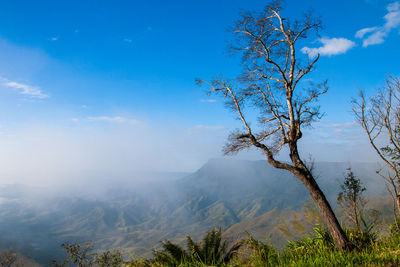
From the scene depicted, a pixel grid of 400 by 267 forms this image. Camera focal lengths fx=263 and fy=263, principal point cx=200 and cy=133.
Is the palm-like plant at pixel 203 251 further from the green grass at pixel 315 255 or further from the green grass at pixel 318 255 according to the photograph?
the green grass at pixel 318 255

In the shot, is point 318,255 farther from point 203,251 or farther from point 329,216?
point 203,251

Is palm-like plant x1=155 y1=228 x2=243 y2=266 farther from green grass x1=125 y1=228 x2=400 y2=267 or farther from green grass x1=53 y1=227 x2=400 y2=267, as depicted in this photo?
green grass x1=125 y1=228 x2=400 y2=267

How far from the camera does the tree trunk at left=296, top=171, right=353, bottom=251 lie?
24.3 feet

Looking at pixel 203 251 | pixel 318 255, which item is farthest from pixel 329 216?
pixel 203 251

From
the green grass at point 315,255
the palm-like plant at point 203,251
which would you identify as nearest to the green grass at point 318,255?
the green grass at point 315,255

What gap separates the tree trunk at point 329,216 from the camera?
7395mm

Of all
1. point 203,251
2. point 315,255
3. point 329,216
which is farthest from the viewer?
point 203,251

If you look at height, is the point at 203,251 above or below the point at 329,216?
below

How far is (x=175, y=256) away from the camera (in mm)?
8477

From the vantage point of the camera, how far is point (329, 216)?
774 centimetres

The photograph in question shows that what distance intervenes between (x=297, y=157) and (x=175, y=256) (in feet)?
16.8

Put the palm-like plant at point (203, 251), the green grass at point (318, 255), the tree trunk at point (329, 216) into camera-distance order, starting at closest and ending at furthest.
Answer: the green grass at point (318, 255), the tree trunk at point (329, 216), the palm-like plant at point (203, 251)

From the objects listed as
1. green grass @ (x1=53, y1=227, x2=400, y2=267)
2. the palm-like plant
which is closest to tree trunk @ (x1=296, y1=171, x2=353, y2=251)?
green grass @ (x1=53, y1=227, x2=400, y2=267)

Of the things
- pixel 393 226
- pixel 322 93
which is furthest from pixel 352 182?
pixel 322 93
